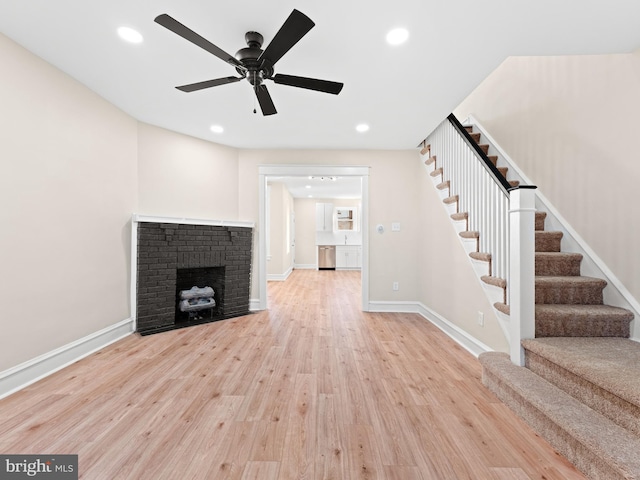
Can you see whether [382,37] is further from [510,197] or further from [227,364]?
[227,364]

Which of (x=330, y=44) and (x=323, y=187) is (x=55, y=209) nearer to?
(x=330, y=44)

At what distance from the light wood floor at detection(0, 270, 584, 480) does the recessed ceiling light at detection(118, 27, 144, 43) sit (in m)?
2.50

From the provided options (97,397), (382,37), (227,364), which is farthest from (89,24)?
(227,364)

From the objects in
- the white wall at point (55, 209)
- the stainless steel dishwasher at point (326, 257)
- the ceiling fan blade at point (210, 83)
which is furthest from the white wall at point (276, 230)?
the ceiling fan blade at point (210, 83)

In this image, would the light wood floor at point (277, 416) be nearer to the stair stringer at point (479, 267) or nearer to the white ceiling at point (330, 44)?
the stair stringer at point (479, 267)

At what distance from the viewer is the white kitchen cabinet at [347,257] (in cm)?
990

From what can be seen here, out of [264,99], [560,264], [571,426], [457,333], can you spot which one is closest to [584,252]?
[560,264]

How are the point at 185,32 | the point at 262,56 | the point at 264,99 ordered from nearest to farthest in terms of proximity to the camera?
the point at 185,32
the point at 262,56
the point at 264,99

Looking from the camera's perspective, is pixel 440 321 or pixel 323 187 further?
pixel 323 187

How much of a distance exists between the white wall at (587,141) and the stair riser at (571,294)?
210mm

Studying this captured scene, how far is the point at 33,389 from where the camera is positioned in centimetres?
204

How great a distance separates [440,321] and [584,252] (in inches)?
63.6

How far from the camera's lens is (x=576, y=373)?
159cm

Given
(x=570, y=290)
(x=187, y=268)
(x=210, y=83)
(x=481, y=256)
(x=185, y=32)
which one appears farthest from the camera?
(x=187, y=268)
